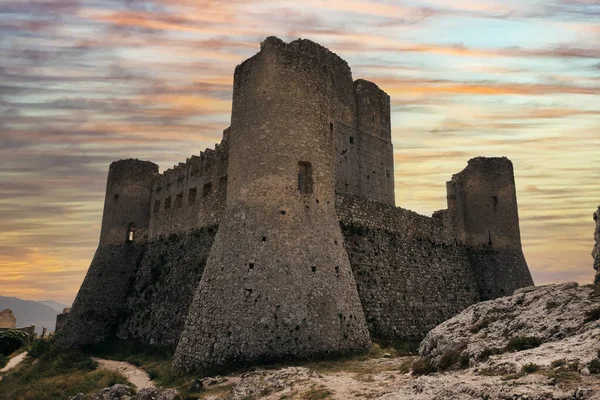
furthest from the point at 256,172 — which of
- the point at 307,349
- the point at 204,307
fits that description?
the point at 307,349

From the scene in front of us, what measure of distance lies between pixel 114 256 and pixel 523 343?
27.2m

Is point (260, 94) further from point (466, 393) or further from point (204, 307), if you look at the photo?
point (466, 393)

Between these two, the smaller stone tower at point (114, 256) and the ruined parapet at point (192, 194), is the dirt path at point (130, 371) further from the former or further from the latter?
the ruined parapet at point (192, 194)

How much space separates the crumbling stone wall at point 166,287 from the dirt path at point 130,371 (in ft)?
5.84

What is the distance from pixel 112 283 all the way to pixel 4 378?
7.59m

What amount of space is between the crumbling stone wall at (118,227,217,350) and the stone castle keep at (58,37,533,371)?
0.39ft

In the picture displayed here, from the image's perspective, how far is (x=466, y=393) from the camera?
674 cm

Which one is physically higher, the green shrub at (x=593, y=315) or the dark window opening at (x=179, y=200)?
the dark window opening at (x=179, y=200)

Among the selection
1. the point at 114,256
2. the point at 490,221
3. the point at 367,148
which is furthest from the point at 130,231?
the point at 490,221

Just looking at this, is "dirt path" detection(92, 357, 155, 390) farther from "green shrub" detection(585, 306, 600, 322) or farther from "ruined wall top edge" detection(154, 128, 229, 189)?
"green shrub" detection(585, 306, 600, 322)

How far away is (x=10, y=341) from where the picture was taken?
32344mm

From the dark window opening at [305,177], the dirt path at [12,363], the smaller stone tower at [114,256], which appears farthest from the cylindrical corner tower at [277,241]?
the dirt path at [12,363]

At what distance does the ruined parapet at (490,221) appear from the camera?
27.2 m

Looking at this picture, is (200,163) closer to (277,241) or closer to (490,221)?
(277,241)
